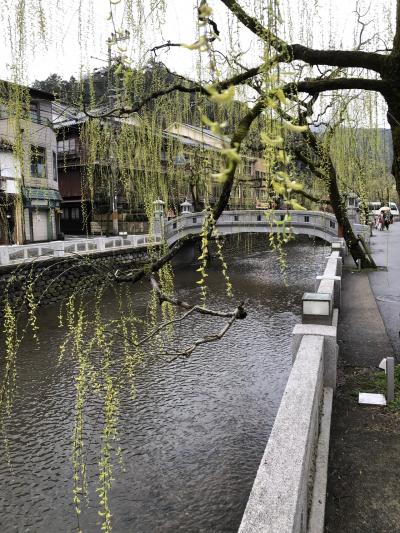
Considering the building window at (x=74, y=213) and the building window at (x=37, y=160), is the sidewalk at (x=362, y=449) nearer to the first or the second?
the building window at (x=37, y=160)

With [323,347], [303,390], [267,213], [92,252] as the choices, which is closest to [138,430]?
[323,347]

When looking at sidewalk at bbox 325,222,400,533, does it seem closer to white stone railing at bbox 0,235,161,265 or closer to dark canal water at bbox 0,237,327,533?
dark canal water at bbox 0,237,327,533

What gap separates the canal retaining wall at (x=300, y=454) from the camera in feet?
8.82

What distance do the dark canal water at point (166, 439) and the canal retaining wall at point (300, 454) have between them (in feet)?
6.77

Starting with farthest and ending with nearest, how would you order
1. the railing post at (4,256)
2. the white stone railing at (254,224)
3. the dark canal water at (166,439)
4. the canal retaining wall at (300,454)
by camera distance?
1. the white stone railing at (254,224)
2. the railing post at (4,256)
3. the dark canal water at (166,439)
4. the canal retaining wall at (300,454)

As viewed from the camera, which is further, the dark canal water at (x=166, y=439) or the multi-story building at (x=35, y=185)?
the multi-story building at (x=35, y=185)

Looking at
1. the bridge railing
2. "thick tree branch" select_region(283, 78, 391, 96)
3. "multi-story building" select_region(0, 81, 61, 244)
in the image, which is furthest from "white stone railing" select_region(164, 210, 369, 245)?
"thick tree branch" select_region(283, 78, 391, 96)

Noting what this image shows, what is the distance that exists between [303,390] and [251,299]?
44.5 ft

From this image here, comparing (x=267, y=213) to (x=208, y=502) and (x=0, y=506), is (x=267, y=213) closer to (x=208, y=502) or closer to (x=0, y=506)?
(x=208, y=502)

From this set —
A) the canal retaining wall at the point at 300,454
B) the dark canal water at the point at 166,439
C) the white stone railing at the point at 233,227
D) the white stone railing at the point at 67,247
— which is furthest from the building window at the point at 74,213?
the canal retaining wall at the point at 300,454

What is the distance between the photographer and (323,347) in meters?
5.63

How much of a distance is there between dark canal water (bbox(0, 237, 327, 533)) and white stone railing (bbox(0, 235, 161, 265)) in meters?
3.23

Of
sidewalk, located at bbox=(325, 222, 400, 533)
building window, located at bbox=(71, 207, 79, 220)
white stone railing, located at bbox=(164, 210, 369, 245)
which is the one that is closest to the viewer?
sidewalk, located at bbox=(325, 222, 400, 533)

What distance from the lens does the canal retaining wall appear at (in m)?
2.69
